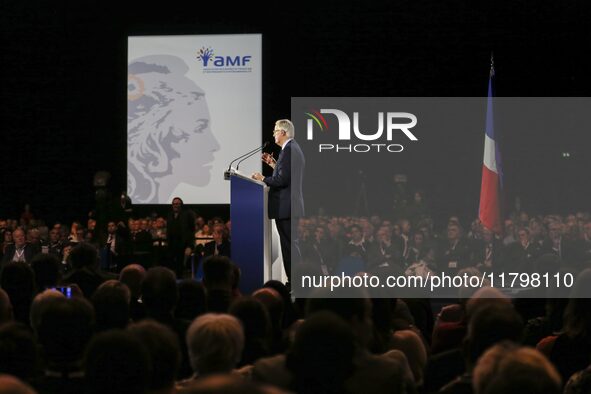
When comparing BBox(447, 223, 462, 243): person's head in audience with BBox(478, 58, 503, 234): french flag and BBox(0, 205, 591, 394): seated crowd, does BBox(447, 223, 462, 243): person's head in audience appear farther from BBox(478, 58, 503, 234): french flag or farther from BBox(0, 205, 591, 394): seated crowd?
BBox(0, 205, 591, 394): seated crowd

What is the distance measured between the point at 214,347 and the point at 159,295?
122 cm

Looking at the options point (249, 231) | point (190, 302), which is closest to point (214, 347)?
point (190, 302)

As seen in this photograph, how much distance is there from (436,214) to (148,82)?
4.70 metres

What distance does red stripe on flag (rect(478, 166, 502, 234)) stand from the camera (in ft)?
33.6

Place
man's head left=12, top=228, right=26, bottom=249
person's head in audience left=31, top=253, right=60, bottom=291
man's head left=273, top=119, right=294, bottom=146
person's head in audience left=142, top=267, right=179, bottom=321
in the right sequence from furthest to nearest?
man's head left=12, top=228, right=26, bottom=249, man's head left=273, top=119, right=294, bottom=146, person's head in audience left=31, top=253, right=60, bottom=291, person's head in audience left=142, top=267, right=179, bottom=321

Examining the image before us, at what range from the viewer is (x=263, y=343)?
311 cm

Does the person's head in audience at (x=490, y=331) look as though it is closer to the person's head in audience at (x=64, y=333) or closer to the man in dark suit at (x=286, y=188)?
the person's head in audience at (x=64, y=333)

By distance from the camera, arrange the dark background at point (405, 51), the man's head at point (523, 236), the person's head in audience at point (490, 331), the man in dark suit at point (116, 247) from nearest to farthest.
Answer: the person's head in audience at point (490, 331) < the man's head at point (523, 236) < the man in dark suit at point (116, 247) < the dark background at point (405, 51)

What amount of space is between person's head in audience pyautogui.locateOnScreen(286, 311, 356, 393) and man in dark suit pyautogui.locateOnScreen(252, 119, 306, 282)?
4507 mm

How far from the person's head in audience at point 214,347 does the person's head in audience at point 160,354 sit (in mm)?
127

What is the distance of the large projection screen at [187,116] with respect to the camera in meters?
13.1

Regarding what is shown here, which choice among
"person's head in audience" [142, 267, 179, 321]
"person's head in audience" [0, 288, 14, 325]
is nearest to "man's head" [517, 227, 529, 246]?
"person's head in audience" [142, 267, 179, 321]

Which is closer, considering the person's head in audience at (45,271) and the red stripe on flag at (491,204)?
the person's head in audience at (45,271)

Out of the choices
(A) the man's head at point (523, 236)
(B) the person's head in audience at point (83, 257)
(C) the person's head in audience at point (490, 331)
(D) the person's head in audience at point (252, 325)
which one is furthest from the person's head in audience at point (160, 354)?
(A) the man's head at point (523, 236)
